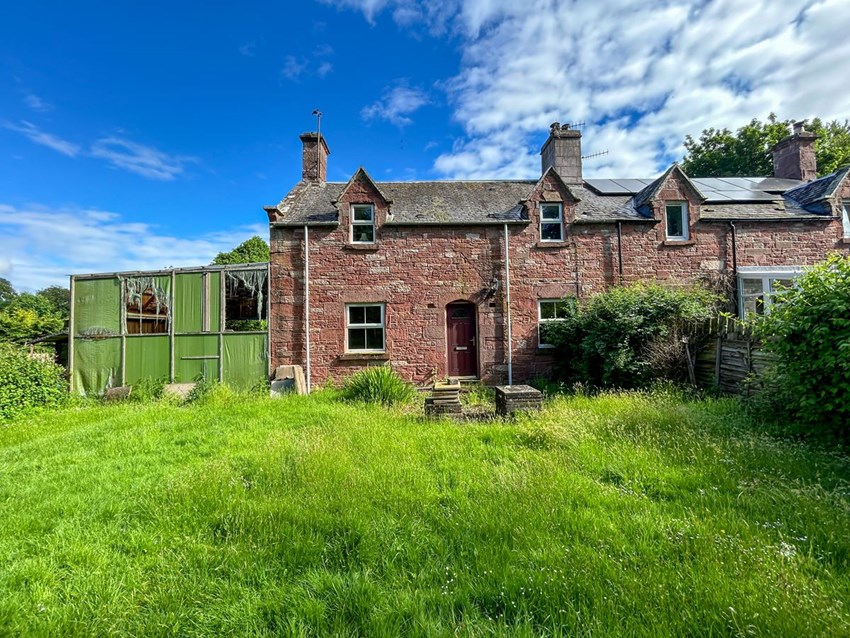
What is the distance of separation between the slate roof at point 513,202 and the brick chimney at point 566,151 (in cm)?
64

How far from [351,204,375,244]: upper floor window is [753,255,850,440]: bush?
34.6 feet

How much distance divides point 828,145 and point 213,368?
40.3m

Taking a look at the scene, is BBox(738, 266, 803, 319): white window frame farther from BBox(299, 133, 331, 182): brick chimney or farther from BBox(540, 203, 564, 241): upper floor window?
BBox(299, 133, 331, 182): brick chimney

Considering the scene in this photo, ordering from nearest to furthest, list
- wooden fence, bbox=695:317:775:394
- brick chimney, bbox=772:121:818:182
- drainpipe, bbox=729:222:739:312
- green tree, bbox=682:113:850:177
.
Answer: wooden fence, bbox=695:317:775:394 < drainpipe, bbox=729:222:739:312 < brick chimney, bbox=772:121:818:182 < green tree, bbox=682:113:850:177

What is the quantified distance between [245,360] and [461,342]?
7374 millimetres

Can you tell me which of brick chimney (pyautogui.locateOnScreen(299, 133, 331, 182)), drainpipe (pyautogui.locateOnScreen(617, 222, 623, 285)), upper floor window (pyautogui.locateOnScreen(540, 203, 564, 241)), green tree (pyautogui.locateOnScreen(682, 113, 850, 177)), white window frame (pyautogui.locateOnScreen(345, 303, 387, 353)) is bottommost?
white window frame (pyautogui.locateOnScreen(345, 303, 387, 353))

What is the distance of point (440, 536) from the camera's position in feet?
11.0

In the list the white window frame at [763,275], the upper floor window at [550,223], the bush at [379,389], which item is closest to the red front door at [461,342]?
the bush at [379,389]

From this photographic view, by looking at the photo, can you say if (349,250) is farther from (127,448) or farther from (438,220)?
(127,448)

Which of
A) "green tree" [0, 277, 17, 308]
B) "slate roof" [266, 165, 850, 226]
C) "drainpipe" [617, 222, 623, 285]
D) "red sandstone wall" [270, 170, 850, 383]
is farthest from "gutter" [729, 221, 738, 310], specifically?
"green tree" [0, 277, 17, 308]

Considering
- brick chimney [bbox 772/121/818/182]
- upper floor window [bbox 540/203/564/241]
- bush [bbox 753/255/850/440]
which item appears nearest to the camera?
bush [bbox 753/255/850/440]

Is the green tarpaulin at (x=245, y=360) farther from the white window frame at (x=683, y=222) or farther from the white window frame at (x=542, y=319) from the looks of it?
the white window frame at (x=683, y=222)

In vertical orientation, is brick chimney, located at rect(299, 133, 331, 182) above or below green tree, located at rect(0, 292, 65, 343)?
above

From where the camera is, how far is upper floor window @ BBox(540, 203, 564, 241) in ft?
41.7
